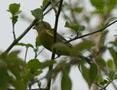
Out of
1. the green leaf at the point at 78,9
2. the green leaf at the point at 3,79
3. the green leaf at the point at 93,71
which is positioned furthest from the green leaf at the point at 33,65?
the green leaf at the point at 78,9

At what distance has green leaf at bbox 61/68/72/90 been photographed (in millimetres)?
1068

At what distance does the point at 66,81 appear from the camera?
1101 millimetres

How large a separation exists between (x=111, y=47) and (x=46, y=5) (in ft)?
2.12

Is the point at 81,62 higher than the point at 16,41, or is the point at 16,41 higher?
the point at 81,62

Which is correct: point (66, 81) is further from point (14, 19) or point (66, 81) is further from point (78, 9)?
point (78, 9)

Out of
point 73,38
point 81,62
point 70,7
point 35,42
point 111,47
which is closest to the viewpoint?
point 81,62

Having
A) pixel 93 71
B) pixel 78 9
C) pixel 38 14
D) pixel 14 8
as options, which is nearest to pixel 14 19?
pixel 14 8

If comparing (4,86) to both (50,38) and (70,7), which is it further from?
(70,7)

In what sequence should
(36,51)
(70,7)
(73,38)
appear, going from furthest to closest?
(70,7) → (36,51) → (73,38)

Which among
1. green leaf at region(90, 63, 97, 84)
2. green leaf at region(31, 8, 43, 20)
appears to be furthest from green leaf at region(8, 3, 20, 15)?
green leaf at region(90, 63, 97, 84)

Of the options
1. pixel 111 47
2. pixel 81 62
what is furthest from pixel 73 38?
pixel 81 62

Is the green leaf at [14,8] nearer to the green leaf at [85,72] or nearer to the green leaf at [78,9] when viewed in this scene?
the green leaf at [85,72]

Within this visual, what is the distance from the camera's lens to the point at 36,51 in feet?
6.20

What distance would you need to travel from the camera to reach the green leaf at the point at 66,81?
107 centimetres
